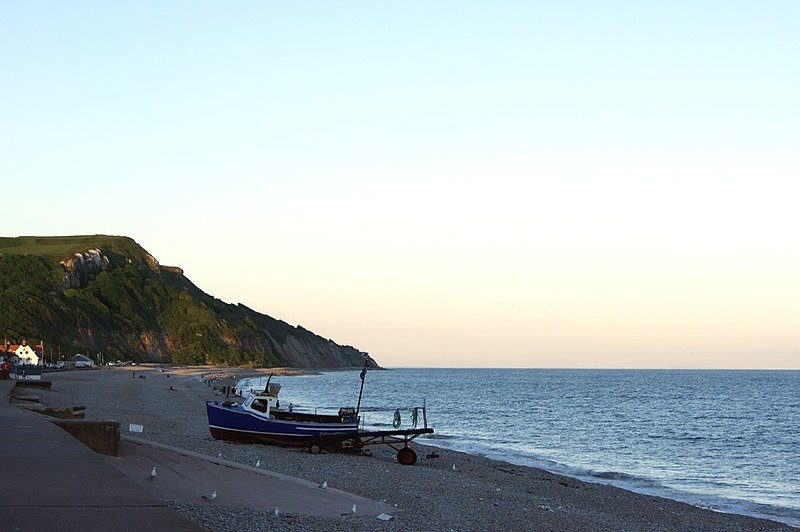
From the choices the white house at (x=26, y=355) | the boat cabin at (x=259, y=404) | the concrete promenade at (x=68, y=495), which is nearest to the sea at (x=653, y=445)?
the boat cabin at (x=259, y=404)

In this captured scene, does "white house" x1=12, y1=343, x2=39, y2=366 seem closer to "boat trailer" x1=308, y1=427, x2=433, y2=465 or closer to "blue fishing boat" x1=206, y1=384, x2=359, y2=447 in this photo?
"blue fishing boat" x1=206, y1=384, x2=359, y2=447

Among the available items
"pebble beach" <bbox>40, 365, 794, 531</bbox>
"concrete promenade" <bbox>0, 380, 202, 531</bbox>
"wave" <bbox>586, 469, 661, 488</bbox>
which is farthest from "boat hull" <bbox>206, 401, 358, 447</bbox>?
"concrete promenade" <bbox>0, 380, 202, 531</bbox>

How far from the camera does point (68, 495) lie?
36.8 ft

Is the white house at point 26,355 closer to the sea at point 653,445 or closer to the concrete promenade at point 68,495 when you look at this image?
→ the sea at point 653,445

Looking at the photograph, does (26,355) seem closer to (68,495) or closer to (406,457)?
(406,457)

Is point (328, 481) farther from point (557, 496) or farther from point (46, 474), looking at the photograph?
point (46, 474)

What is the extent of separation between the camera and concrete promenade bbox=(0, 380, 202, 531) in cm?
950

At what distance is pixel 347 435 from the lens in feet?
114

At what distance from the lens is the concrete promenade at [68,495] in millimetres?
9500

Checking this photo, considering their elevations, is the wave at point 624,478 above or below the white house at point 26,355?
below

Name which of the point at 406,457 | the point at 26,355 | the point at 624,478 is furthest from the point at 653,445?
the point at 26,355

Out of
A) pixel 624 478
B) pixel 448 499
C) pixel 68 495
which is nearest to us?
pixel 68 495

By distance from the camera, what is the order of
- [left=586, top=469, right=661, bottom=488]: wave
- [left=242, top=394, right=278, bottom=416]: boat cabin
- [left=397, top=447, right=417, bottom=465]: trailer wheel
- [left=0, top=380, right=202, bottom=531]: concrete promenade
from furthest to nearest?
[left=586, top=469, right=661, bottom=488]: wave < [left=242, top=394, right=278, bottom=416]: boat cabin < [left=397, top=447, right=417, bottom=465]: trailer wheel < [left=0, top=380, right=202, bottom=531]: concrete promenade

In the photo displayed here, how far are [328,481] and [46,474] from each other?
1196cm
